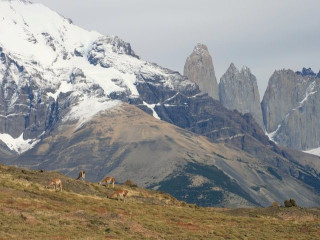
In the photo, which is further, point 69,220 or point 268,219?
point 268,219

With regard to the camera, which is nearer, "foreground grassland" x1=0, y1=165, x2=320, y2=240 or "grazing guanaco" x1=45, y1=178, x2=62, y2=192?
"foreground grassland" x1=0, y1=165, x2=320, y2=240

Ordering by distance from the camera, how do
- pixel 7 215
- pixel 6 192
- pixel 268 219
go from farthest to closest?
1. pixel 268 219
2. pixel 6 192
3. pixel 7 215

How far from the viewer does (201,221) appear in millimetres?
117500

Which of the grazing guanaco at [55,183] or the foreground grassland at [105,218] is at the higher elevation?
the grazing guanaco at [55,183]

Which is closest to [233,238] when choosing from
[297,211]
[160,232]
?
[160,232]

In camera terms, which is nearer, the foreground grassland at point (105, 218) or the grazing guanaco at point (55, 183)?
the foreground grassland at point (105, 218)

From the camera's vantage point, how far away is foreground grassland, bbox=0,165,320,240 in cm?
9288

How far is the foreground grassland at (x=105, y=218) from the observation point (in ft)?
305

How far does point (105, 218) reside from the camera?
101500 millimetres

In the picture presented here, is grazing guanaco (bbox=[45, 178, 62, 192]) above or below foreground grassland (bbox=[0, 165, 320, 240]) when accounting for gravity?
above

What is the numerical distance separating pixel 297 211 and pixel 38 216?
65459mm

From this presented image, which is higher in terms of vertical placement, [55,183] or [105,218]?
[55,183]

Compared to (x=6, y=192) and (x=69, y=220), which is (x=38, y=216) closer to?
(x=69, y=220)

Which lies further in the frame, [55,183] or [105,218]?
[55,183]
